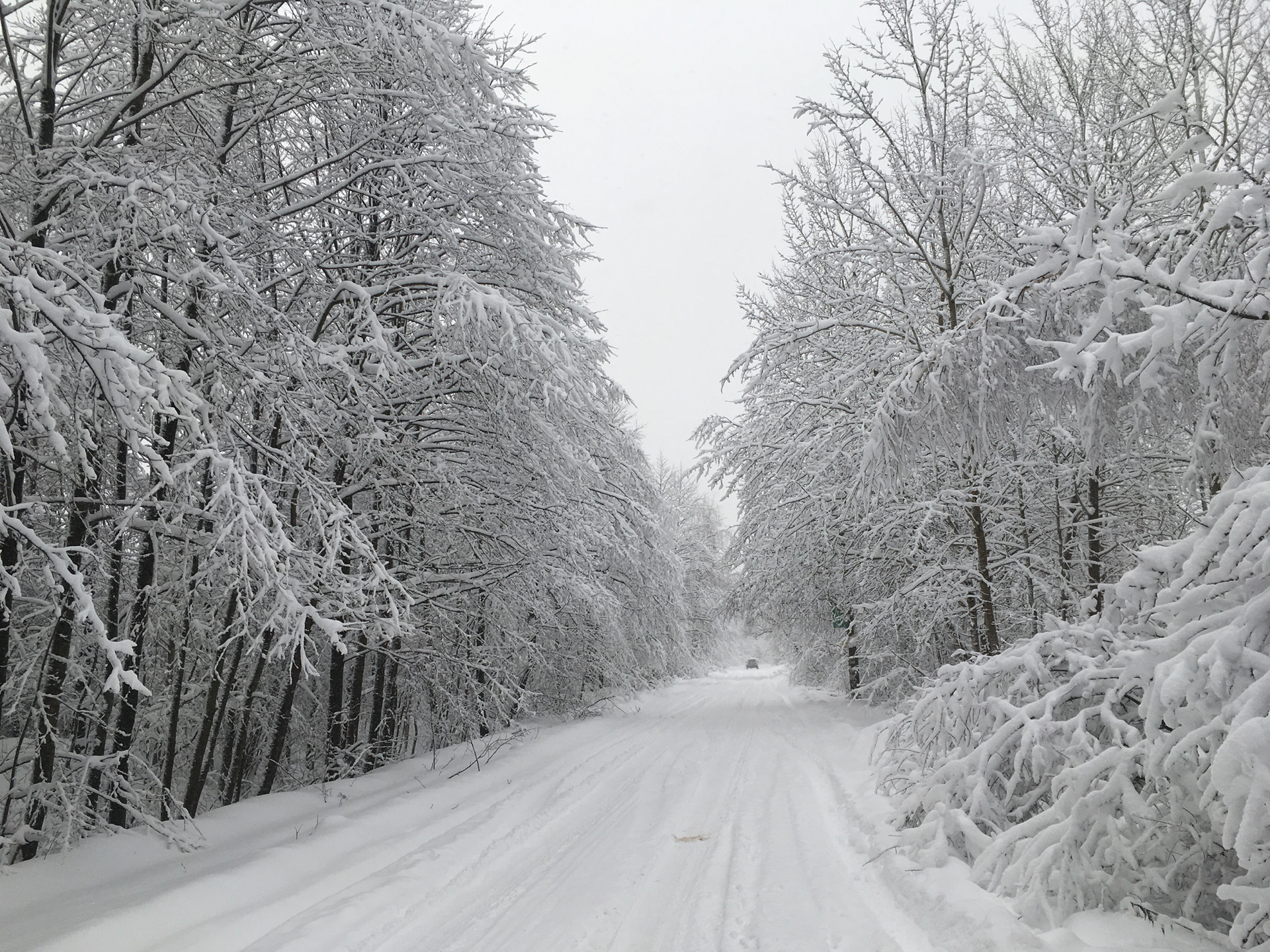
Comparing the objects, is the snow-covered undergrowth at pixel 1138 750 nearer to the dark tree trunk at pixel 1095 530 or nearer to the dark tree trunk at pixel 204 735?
the dark tree trunk at pixel 1095 530

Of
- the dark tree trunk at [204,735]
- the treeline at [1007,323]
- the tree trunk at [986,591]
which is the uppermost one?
the treeline at [1007,323]

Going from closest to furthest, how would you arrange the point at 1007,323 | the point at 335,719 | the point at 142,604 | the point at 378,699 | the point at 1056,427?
the point at 1007,323, the point at 142,604, the point at 1056,427, the point at 335,719, the point at 378,699

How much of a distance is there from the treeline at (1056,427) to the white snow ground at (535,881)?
412mm

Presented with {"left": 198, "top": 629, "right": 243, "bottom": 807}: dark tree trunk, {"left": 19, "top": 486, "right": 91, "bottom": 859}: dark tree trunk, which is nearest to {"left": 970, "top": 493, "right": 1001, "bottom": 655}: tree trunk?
{"left": 198, "top": 629, "right": 243, "bottom": 807}: dark tree trunk

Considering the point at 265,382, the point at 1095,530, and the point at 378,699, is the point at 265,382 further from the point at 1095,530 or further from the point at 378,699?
the point at 1095,530

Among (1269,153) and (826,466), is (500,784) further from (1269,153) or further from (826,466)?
(1269,153)

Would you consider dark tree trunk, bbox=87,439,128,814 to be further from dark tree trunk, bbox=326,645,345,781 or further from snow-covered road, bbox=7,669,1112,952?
dark tree trunk, bbox=326,645,345,781

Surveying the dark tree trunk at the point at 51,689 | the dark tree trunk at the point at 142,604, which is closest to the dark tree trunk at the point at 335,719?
the dark tree trunk at the point at 142,604

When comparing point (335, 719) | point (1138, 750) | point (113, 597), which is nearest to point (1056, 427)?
point (1138, 750)

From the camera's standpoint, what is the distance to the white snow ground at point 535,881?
3629 mm

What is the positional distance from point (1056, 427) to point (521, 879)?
613 centimetres

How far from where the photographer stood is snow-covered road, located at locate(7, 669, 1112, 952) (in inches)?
145

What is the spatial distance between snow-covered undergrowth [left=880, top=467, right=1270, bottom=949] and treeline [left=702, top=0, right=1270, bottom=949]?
18mm

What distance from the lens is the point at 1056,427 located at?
661 cm
